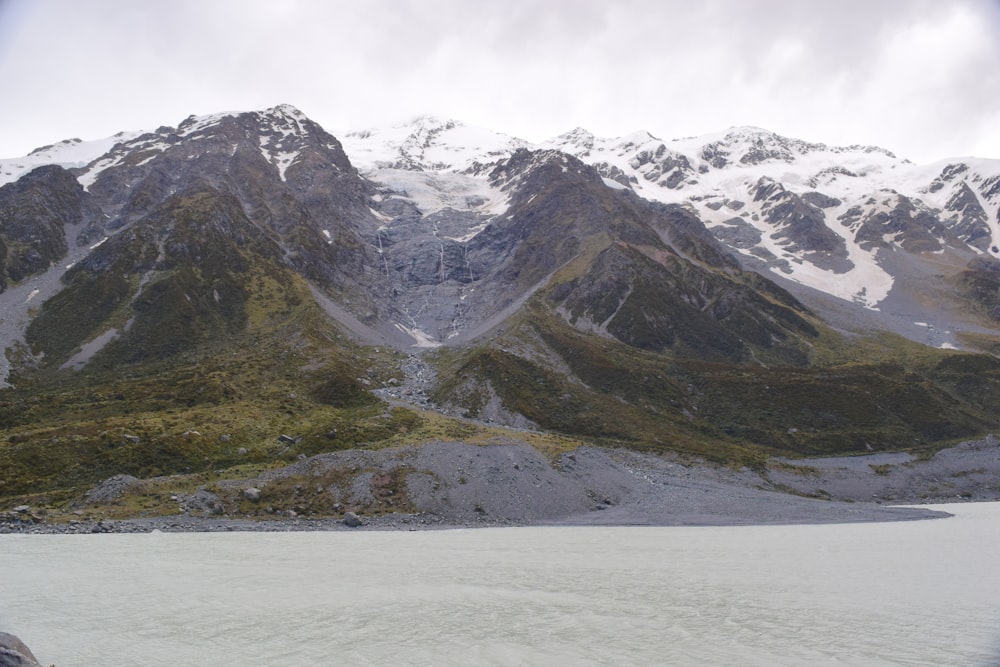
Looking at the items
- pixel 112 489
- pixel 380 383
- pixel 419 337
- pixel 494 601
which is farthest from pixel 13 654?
pixel 419 337

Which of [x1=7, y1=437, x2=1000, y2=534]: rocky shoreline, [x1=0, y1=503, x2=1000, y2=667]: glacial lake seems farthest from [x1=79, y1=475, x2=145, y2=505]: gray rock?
[x1=0, y1=503, x2=1000, y2=667]: glacial lake

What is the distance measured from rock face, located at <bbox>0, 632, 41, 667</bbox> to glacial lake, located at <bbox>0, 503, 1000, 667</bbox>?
15.8 feet

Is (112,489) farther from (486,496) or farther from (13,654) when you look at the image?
(13,654)

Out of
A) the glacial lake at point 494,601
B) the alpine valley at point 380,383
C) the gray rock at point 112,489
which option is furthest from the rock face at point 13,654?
the gray rock at point 112,489

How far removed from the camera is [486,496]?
7088 cm

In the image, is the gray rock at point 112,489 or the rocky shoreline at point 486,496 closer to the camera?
the rocky shoreline at point 486,496

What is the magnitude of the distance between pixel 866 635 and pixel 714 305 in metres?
163

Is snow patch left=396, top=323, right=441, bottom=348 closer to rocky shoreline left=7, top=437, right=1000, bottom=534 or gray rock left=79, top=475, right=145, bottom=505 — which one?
rocky shoreline left=7, top=437, right=1000, bottom=534

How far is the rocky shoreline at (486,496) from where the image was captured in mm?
61625

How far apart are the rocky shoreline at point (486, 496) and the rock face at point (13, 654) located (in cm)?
4323

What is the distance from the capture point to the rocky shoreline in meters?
61.6

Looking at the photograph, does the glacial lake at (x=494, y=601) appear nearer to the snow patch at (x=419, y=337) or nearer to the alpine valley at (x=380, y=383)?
the alpine valley at (x=380, y=383)

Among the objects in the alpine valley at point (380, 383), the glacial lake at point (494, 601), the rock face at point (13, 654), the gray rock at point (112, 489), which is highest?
the alpine valley at point (380, 383)

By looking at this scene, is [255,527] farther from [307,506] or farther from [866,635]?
[866,635]
